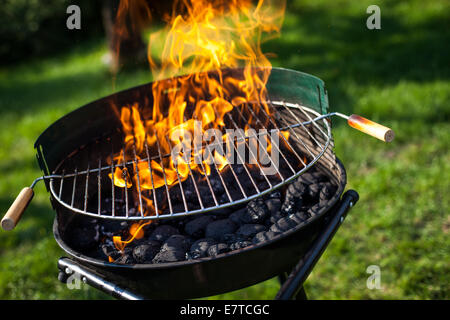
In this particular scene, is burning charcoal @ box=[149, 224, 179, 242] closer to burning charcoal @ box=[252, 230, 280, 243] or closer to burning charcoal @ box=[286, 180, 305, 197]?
burning charcoal @ box=[252, 230, 280, 243]

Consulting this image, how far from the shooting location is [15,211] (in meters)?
1.32

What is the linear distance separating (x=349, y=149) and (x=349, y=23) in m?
2.74

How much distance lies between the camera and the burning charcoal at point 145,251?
1.49m

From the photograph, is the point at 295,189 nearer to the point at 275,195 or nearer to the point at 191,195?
the point at 275,195

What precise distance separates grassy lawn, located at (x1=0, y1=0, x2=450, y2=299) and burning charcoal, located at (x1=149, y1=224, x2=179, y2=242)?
103 cm

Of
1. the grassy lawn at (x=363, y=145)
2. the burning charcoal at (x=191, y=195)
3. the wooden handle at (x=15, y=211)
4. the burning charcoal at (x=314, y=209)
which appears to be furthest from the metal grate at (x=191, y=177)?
the grassy lawn at (x=363, y=145)

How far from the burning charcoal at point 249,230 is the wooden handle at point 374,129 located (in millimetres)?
523

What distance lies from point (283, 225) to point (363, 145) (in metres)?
2.18

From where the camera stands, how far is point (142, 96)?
2.11 meters

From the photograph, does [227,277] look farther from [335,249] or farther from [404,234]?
[404,234]

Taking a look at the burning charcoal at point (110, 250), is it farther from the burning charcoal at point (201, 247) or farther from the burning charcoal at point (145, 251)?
the burning charcoal at point (201, 247)

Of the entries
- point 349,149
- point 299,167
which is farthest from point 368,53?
point 299,167

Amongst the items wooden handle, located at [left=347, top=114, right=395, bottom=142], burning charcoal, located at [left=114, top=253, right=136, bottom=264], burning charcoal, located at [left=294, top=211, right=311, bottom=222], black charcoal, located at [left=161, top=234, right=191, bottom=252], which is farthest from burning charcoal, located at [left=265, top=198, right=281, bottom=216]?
burning charcoal, located at [left=114, top=253, right=136, bottom=264]

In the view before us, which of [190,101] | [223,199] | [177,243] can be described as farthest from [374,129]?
[190,101]
